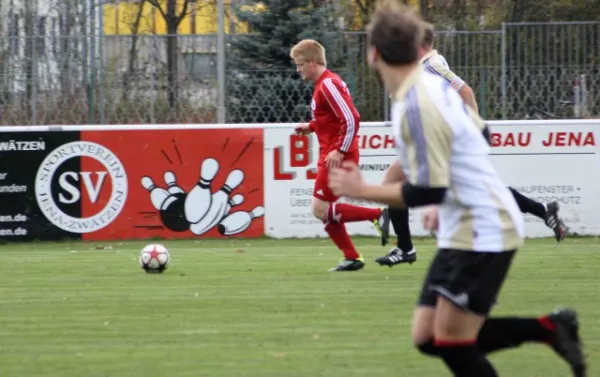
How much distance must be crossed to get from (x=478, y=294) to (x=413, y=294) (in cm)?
468

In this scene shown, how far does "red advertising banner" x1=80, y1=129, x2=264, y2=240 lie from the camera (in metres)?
15.4

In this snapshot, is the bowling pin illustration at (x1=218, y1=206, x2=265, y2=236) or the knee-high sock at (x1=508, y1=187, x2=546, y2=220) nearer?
the knee-high sock at (x1=508, y1=187, x2=546, y2=220)

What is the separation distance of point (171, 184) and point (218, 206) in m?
0.63

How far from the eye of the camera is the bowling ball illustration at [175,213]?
50.4 feet

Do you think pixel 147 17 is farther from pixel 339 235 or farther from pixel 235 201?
pixel 339 235

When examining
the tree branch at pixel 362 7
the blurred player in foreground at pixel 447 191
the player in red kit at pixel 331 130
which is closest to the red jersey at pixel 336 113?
the player in red kit at pixel 331 130

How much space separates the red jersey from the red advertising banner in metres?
4.68

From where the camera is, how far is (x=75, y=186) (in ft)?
50.3

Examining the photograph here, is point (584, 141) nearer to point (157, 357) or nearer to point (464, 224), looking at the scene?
point (157, 357)

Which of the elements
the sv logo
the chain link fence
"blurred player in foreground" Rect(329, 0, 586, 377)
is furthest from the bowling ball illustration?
"blurred player in foreground" Rect(329, 0, 586, 377)

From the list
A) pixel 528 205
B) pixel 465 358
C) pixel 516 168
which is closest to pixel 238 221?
pixel 516 168

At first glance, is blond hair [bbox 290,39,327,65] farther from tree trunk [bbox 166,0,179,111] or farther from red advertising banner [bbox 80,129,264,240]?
tree trunk [bbox 166,0,179,111]

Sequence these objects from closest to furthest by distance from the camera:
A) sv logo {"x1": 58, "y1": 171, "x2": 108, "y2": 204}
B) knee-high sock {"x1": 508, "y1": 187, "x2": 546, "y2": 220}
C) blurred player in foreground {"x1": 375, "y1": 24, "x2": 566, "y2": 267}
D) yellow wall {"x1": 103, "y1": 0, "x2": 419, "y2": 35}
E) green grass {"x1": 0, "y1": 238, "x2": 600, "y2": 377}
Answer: green grass {"x1": 0, "y1": 238, "x2": 600, "y2": 377} → blurred player in foreground {"x1": 375, "y1": 24, "x2": 566, "y2": 267} → knee-high sock {"x1": 508, "y1": 187, "x2": 546, "y2": 220} → sv logo {"x1": 58, "y1": 171, "x2": 108, "y2": 204} → yellow wall {"x1": 103, "y1": 0, "x2": 419, "y2": 35}

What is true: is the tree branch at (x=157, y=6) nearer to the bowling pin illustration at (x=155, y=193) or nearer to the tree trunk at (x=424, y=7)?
the tree trunk at (x=424, y=7)
